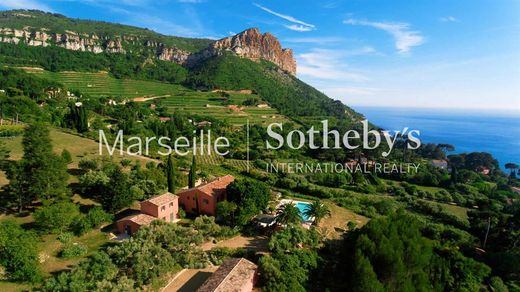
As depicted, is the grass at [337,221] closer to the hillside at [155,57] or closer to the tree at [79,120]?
the tree at [79,120]

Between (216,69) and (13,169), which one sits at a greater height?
(216,69)

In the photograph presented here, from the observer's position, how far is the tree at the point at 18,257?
51.1ft

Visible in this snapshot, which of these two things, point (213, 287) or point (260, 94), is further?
point (260, 94)

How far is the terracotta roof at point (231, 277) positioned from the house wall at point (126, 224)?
24.2 feet

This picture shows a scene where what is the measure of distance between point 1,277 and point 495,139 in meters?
166

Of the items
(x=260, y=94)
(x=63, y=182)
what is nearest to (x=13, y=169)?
(x=63, y=182)

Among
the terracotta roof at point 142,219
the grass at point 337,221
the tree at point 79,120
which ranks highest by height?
the tree at point 79,120

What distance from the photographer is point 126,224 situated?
21141 millimetres

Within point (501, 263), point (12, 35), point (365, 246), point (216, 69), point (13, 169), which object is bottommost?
point (501, 263)

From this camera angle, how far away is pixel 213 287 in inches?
581

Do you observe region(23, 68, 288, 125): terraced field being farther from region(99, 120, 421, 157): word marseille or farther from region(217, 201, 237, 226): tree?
region(217, 201, 237, 226): tree

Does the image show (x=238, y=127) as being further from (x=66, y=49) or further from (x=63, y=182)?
(x=66, y=49)

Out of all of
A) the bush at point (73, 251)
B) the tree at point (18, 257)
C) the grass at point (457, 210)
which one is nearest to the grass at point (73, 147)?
the bush at point (73, 251)

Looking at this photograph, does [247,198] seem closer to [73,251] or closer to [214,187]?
[214,187]
